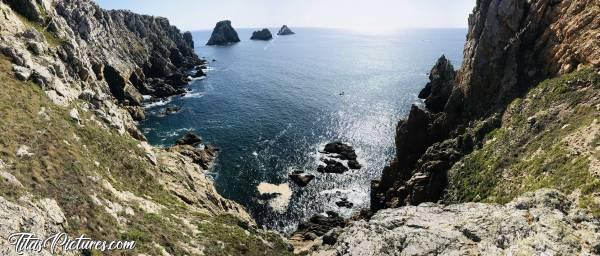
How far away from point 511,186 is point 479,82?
96.7 ft

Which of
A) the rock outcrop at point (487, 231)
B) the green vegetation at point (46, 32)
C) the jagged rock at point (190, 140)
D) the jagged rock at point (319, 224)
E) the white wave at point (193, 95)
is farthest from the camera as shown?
the white wave at point (193, 95)

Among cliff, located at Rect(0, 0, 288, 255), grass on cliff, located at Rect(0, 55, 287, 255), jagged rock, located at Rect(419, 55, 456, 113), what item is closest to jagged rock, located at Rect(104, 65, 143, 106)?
cliff, located at Rect(0, 0, 288, 255)

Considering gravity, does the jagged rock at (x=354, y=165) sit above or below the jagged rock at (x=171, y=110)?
below

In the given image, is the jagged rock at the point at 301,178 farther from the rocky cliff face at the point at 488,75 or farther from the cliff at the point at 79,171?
the cliff at the point at 79,171

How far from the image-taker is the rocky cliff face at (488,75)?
55719 mm

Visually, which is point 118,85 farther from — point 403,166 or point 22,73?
point 403,166

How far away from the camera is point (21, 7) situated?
68.9 m

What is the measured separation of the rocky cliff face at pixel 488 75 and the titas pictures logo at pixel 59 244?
45.3 metres

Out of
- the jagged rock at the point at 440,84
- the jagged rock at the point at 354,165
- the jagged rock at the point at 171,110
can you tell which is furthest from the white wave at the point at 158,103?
the jagged rock at the point at 440,84

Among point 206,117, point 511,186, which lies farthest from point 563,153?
point 206,117

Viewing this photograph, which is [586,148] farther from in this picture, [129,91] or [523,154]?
[129,91]

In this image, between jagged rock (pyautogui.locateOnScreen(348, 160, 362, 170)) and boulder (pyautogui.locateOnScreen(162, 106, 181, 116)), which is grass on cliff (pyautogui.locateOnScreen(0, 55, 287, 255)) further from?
boulder (pyautogui.locateOnScreen(162, 106, 181, 116))

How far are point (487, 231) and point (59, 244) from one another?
96.9 feet

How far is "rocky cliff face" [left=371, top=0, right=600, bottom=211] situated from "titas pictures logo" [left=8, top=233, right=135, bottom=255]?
45307 millimetres
